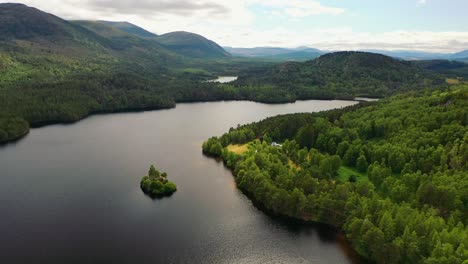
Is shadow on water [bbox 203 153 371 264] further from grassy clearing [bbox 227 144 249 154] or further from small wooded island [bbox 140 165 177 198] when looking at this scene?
grassy clearing [bbox 227 144 249 154]

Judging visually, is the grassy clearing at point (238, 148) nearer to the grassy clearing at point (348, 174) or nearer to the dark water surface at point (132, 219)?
the dark water surface at point (132, 219)

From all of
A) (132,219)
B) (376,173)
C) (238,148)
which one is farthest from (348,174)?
(132,219)

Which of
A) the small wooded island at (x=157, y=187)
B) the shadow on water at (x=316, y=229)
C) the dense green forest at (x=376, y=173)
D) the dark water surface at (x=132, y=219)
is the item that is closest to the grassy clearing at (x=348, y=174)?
the dense green forest at (x=376, y=173)

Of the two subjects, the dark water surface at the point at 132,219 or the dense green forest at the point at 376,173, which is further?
the dark water surface at the point at 132,219

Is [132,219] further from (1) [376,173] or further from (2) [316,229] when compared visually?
(1) [376,173]

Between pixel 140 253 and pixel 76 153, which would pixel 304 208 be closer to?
pixel 140 253

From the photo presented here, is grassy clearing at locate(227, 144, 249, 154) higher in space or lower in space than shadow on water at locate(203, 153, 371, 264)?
higher

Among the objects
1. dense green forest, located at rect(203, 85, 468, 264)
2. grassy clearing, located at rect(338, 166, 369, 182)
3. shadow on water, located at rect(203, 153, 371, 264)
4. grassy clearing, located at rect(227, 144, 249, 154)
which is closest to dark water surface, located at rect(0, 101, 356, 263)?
shadow on water, located at rect(203, 153, 371, 264)
